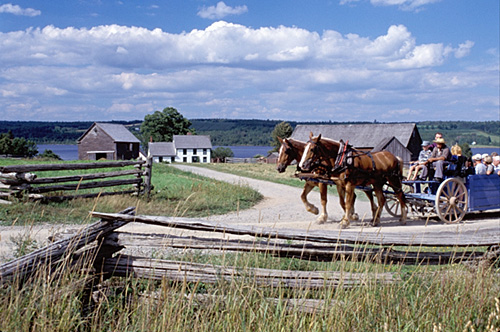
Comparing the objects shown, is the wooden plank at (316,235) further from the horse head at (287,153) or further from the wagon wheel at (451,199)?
the wagon wheel at (451,199)

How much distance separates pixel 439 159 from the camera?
12.6 meters

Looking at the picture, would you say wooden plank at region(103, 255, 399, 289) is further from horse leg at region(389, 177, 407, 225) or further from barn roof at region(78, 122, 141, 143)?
barn roof at region(78, 122, 141, 143)

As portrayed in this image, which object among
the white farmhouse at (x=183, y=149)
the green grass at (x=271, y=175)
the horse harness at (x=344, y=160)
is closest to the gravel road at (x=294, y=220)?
the horse harness at (x=344, y=160)

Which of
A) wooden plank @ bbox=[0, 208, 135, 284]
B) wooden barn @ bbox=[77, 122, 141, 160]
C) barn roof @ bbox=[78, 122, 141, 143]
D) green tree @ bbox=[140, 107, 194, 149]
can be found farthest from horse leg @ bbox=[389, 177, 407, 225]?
green tree @ bbox=[140, 107, 194, 149]

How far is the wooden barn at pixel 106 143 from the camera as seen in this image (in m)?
65.2

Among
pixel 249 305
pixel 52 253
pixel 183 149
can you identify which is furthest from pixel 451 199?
pixel 183 149

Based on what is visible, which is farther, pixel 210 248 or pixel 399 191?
pixel 399 191

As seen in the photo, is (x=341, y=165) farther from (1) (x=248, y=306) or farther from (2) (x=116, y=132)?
(2) (x=116, y=132)

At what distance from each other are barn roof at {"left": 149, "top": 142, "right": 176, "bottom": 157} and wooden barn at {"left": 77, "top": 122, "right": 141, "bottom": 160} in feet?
81.4

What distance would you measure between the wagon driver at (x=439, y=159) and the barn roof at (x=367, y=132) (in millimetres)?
46712

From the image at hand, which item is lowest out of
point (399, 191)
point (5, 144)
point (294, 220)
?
point (294, 220)

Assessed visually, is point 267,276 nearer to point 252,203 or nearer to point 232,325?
point 232,325

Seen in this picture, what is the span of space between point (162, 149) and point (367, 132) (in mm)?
46541

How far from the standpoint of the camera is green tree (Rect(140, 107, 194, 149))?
97312 mm
